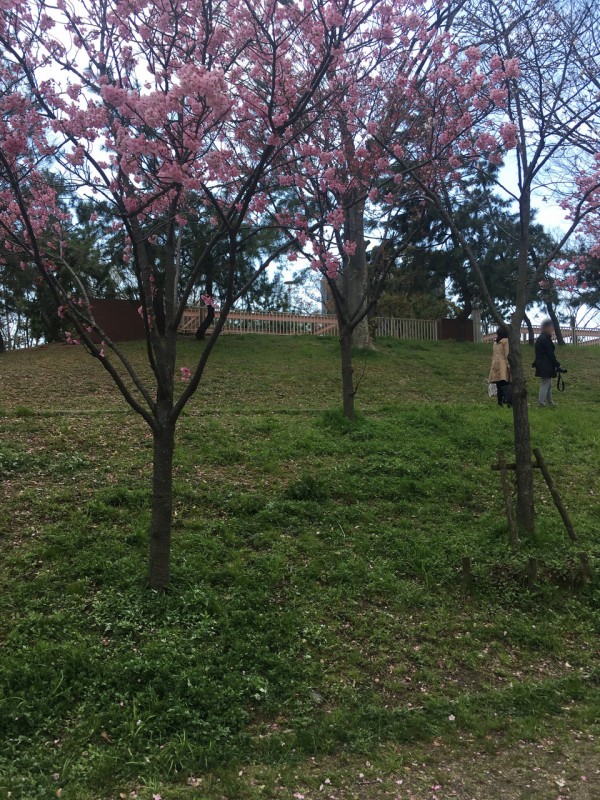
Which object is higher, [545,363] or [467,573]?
[545,363]

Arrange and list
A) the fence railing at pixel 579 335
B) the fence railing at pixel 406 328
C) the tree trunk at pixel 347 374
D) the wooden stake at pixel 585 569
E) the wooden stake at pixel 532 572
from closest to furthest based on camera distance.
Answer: the wooden stake at pixel 532 572 < the wooden stake at pixel 585 569 < the tree trunk at pixel 347 374 < the fence railing at pixel 406 328 < the fence railing at pixel 579 335

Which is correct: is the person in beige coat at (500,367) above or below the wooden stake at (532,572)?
above

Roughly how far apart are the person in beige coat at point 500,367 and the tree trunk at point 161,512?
712cm

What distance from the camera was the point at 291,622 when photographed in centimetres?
430

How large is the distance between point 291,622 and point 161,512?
3.89 feet

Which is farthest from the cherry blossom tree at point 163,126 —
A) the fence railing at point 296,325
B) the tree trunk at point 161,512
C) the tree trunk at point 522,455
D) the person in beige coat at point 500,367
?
the fence railing at point 296,325

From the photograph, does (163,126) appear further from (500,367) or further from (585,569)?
(500,367)

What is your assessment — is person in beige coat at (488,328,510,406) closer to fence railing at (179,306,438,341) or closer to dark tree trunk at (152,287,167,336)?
dark tree trunk at (152,287,167,336)

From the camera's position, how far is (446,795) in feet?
9.63

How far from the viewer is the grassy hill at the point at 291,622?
3123 millimetres

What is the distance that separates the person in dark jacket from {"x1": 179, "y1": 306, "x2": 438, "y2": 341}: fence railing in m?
10.5

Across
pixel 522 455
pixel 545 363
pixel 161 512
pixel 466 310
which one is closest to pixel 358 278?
pixel 545 363

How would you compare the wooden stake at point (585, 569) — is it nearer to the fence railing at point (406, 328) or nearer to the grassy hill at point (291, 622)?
the grassy hill at point (291, 622)

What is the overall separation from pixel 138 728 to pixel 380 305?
21.5 metres
